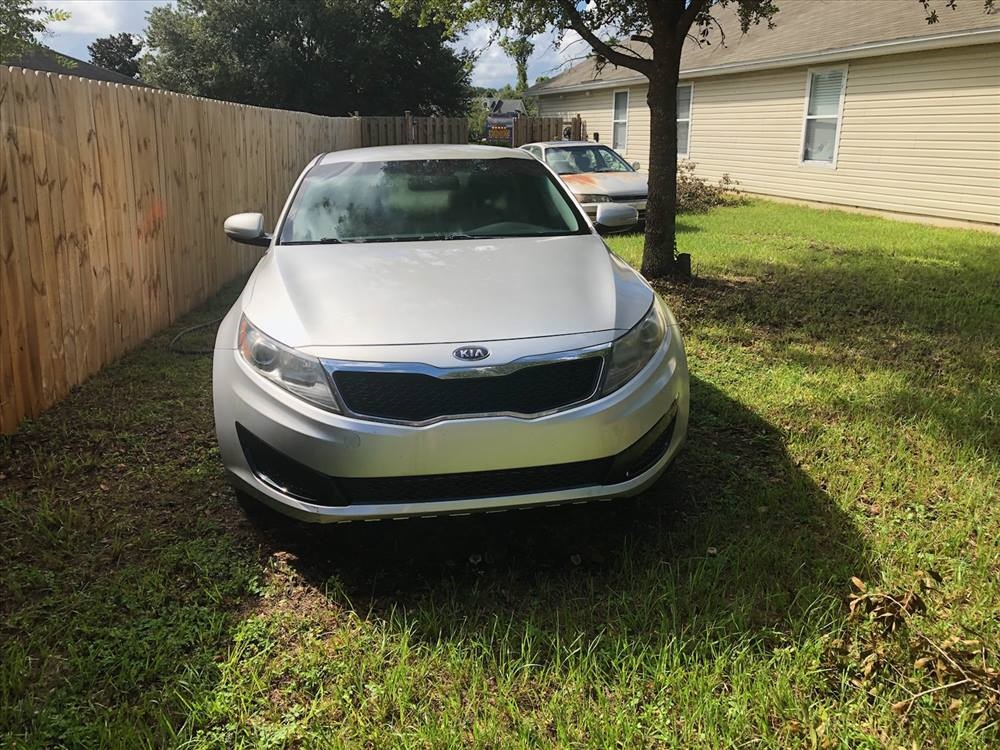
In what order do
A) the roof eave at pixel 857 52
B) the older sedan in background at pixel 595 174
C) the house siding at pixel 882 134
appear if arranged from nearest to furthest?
the roof eave at pixel 857 52 < the house siding at pixel 882 134 < the older sedan in background at pixel 595 174

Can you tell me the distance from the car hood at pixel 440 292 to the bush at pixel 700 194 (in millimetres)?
11831

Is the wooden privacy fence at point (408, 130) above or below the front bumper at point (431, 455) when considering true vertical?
above

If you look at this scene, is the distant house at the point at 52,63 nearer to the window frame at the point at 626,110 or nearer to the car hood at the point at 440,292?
the car hood at the point at 440,292

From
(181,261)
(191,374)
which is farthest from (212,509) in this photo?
(181,261)

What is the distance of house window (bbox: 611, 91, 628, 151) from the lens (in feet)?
71.8

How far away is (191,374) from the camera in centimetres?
536

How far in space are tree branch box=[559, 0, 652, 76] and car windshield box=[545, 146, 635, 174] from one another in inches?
192

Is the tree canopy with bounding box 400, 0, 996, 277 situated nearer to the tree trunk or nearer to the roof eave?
the tree trunk

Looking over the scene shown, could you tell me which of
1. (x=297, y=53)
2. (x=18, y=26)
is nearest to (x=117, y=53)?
(x=297, y=53)

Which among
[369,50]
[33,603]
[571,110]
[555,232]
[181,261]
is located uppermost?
[369,50]

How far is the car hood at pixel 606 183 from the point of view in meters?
12.2

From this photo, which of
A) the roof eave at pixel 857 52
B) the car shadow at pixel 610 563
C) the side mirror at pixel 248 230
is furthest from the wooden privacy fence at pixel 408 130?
the car shadow at pixel 610 563

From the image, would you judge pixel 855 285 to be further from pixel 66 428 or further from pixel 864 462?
pixel 66 428

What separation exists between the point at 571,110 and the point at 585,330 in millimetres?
23762
